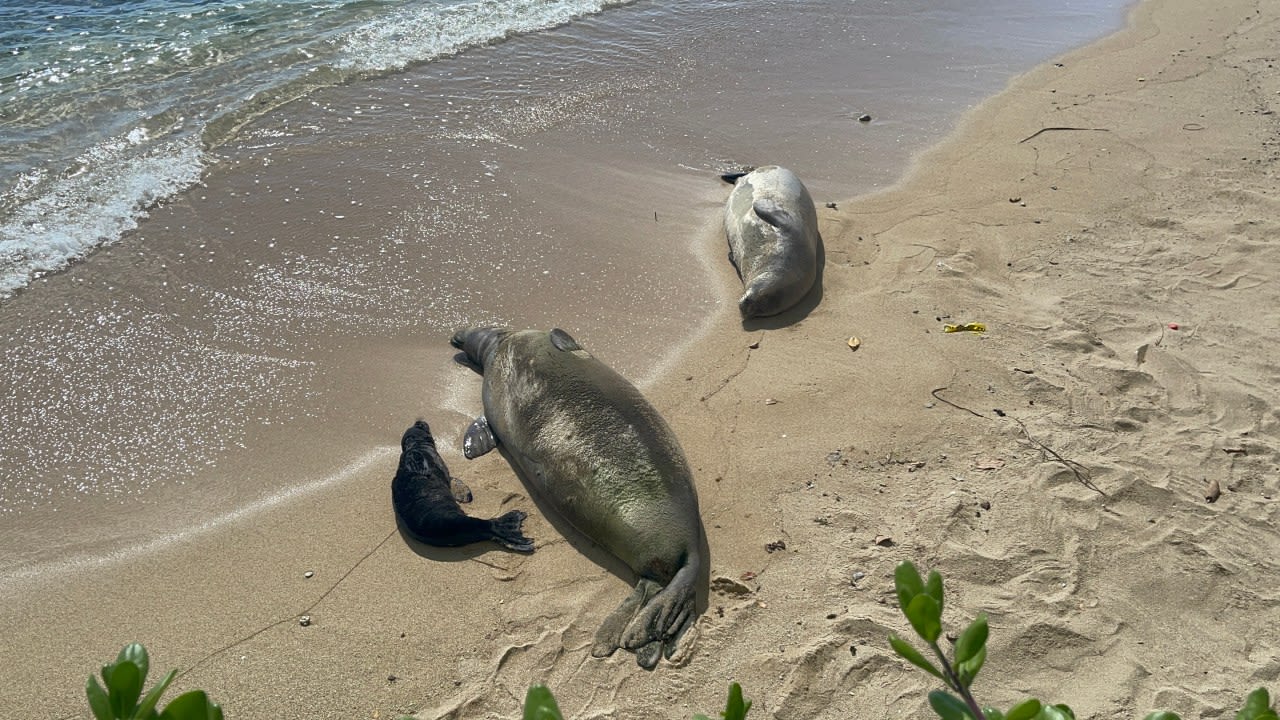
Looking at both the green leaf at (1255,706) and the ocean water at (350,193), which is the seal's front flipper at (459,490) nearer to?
the ocean water at (350,193)

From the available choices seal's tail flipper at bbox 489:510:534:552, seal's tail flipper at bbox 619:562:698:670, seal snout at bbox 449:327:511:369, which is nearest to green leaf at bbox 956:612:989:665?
seal's tail flipper at bbox 619:562:698:670

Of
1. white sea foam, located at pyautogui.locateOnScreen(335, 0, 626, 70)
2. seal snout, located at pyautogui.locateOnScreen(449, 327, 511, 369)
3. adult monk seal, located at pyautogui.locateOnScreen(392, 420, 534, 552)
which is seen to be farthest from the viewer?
white sea foam, located at pyautogui.locateOnScreen(335, 0, 626, 70)

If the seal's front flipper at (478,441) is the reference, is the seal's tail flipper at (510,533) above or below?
below

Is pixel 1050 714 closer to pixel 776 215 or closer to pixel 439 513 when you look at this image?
pixel 439 513

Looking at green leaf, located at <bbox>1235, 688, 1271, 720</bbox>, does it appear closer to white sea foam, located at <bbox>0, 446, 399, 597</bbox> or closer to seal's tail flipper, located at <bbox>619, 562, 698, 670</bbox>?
seal's tail flipper, located at <bbox>619, 562, 698, 670</bbox>

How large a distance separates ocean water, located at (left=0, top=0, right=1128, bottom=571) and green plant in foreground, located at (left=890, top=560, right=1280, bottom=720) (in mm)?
4022

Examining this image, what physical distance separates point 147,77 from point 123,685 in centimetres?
1030

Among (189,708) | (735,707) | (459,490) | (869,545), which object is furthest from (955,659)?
(459,490)

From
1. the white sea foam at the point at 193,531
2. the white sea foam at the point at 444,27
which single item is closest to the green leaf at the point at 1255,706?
the white sea foam at the point at 193,531

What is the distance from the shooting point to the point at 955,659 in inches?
51.3

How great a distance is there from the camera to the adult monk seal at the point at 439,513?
14.5 ft

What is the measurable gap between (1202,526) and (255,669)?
4142 millimetres

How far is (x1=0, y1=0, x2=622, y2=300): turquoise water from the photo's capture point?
7270 mm

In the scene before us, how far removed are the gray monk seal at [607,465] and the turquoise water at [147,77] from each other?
3695 mm
